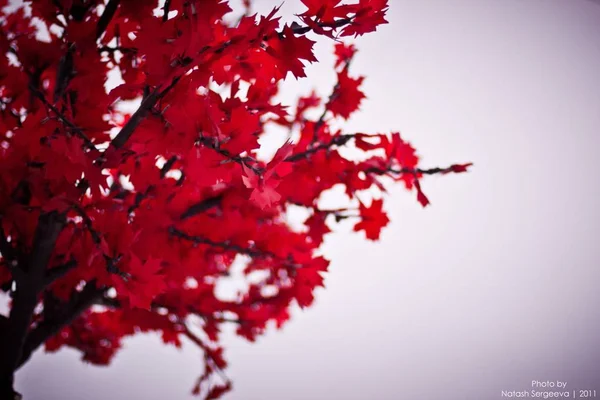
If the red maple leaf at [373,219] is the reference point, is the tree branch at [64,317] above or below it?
below

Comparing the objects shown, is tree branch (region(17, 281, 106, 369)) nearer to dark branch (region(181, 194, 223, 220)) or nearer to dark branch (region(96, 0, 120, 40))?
dark branch (region(181, 194, 223, 220))

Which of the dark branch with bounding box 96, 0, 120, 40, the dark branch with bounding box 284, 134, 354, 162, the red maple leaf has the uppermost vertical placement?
the dark branch with bounding box 96, 0, 120, 40

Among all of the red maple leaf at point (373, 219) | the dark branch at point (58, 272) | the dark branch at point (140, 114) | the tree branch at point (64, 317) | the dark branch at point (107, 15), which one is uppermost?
the dark branch at point (107, 15)

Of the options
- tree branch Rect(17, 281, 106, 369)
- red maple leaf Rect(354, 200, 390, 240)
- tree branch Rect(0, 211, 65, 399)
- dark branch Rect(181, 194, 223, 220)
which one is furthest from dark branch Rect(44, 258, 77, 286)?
red maple leaf Rect(354, 200, 390, 240)

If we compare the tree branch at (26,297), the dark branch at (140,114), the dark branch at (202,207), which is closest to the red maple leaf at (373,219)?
the dark branch at (202,207)

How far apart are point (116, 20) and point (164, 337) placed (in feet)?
3.98

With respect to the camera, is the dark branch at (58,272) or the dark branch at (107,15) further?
the dark branch at (58,272)

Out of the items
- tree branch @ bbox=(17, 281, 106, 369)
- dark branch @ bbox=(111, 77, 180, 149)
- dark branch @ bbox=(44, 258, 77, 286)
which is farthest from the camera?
tree branch @ bbox=(17, 281, 106, 369)

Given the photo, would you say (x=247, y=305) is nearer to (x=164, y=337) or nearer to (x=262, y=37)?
(x=164, y=337)

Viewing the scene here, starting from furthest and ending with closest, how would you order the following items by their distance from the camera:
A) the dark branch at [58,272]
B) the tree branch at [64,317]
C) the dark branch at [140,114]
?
the tree branch at [64,317] < the dark branch at [58,272] < the dark branch at [140,114]

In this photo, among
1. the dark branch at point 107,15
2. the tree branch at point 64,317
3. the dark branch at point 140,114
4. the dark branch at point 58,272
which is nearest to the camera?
the dark branch at point 140,114

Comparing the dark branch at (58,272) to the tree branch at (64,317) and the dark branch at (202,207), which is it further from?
the dark branch at (202,207)

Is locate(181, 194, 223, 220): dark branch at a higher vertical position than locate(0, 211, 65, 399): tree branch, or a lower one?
higher

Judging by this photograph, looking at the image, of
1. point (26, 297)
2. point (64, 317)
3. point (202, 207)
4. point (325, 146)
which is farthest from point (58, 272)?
point (325, 146)
